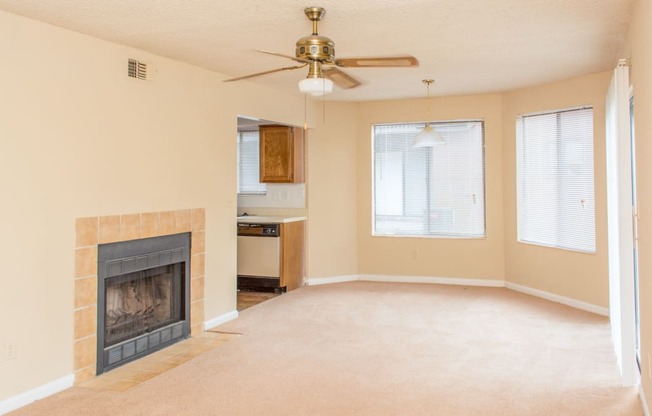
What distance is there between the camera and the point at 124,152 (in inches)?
155

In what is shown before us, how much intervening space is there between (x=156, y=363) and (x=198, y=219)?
134 centimetres

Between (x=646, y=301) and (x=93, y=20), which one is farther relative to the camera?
(x=93, y=20)

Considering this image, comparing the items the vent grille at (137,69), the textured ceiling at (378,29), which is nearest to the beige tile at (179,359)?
the vent grille at (137,69)

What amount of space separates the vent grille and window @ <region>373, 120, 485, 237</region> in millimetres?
3739

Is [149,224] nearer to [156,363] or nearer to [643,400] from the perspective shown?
[156,363]

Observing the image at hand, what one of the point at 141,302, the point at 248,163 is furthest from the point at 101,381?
the point at 248,163

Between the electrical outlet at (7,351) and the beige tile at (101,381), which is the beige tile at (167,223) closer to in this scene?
the beige tile at (101,381)

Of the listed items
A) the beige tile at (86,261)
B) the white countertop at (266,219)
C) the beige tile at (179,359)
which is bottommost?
the beige tile at (179,359)

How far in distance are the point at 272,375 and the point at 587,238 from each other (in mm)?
3781

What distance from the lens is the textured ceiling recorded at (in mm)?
3156

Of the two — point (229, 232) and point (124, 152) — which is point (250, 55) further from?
point (229, 232)

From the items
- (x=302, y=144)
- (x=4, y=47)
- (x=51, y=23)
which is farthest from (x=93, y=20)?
(x=302, y=144)

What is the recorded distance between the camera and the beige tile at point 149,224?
13.3ft

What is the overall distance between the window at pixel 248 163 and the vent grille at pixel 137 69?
10.7ft
